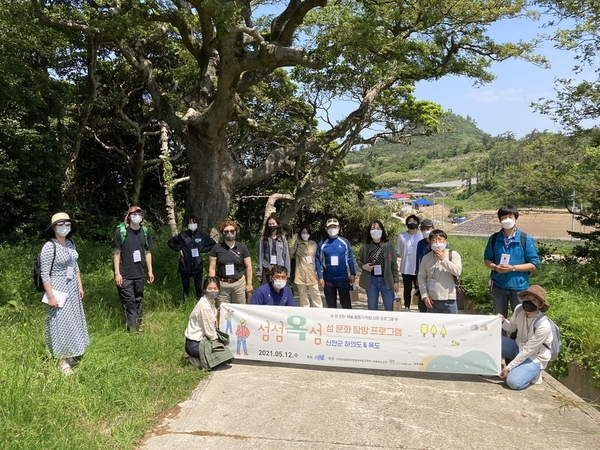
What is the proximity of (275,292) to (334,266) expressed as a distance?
1158 mm

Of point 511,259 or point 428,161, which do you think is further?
point 428,161

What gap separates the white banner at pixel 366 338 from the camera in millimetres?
4727

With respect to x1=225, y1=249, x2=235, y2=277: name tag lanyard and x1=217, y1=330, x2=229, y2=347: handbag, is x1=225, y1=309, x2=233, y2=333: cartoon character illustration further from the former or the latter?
x1=225, y1=249, x2=235, y2=277: name tag lanyard

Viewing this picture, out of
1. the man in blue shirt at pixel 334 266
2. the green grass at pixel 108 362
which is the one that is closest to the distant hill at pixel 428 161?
the green grass at pixel 108 362

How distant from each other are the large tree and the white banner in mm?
4685

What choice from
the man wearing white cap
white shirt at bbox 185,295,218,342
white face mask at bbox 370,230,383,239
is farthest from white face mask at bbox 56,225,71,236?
white face mask at bbox 370,230,383,239

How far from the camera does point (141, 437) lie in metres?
3.49

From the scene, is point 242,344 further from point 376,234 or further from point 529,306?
point 529,306

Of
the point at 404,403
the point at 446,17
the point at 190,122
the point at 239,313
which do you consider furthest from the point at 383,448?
the point at 446,17

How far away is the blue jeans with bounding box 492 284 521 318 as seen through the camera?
516cm

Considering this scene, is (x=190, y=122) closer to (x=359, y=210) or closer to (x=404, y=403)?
(x=404, y=403)

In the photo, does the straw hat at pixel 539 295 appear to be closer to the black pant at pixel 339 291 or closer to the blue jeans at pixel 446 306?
the blue jeans at pixel 446 306

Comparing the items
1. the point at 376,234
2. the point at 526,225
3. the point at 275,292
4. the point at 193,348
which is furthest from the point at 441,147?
the point at 193,348

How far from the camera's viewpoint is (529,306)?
14.5ft
